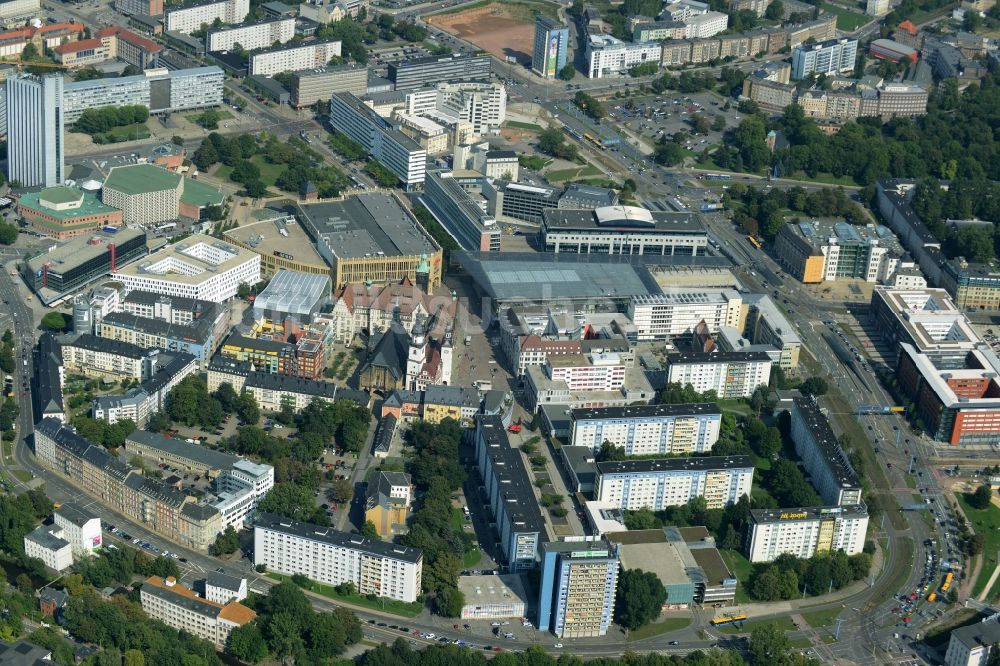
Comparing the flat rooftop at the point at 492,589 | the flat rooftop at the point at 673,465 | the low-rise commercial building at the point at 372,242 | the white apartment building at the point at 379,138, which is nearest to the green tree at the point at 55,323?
the low-rise commercial building at the point at 372,242

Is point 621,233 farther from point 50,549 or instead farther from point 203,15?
point 203,15

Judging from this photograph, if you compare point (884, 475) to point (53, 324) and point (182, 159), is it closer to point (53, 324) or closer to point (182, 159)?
point (53, 324)

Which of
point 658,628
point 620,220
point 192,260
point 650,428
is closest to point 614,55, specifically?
point 620,220

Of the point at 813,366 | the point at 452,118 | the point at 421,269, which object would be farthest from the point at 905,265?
the point at 452,118

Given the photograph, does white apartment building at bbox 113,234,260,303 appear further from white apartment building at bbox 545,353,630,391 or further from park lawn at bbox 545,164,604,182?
park lawn at bbox 545,164,604,182

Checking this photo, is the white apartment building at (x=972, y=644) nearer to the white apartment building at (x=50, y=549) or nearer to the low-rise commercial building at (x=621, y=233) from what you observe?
the white apartment building at (x=50, y=549)

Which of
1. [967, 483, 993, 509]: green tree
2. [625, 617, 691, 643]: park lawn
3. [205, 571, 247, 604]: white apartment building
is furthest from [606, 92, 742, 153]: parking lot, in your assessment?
[205, 571, 247, 604]: white apartment building
